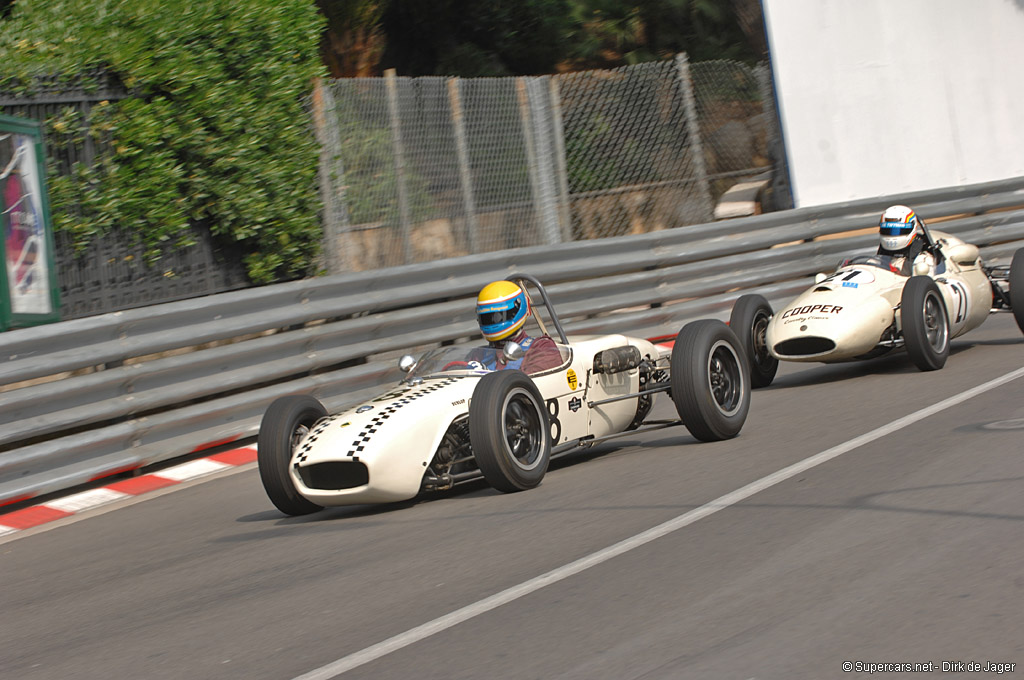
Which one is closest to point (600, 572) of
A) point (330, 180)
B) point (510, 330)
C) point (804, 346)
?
point (510, 330)

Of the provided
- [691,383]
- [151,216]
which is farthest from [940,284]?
[151,216]

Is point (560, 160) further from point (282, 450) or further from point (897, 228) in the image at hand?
point (282, 450)

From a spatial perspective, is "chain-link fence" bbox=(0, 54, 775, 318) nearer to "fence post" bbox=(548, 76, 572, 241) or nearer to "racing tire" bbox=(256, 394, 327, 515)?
"fence post" bbox=(548, 76, 572, 241)

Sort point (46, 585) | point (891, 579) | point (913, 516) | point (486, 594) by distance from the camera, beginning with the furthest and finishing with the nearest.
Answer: point (46, 585)
point (913, 516)
point (486, 594)
point (891, 579)

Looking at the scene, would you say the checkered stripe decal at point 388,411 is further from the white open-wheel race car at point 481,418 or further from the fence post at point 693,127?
the fence post at point 693,127

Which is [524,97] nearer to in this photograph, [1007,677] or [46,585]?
[46,585]

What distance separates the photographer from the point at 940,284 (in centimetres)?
1125

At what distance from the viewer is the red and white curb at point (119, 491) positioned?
8789 millimetres

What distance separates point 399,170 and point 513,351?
5.26 m

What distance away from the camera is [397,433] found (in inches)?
279

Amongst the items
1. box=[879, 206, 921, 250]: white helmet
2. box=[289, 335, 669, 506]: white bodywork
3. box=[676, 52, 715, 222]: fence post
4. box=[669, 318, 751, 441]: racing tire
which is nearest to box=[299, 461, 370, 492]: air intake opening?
box=[289, 335, 669, 506]: white bodywork

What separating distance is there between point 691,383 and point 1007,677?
4.48 meters

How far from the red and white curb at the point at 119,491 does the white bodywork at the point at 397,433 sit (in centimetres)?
243

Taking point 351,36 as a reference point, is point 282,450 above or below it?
below
